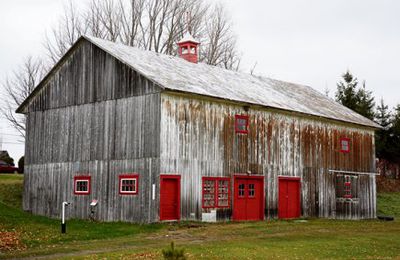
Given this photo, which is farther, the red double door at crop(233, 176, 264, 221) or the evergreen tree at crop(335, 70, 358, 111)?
the evergreen tree at crop(335, 70, 358, 111)

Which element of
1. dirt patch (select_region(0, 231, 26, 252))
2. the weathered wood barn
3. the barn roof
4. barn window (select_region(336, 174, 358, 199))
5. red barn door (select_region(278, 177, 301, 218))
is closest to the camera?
dirt patch (select_region(0, 231, 26, 252))

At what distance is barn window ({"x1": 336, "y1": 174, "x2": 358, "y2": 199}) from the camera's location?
115ft

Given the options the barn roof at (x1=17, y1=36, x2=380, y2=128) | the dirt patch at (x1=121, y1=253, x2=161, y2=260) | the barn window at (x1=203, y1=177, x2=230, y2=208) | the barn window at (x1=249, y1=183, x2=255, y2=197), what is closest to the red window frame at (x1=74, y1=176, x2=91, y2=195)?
the barn window at (x1=203, y1=177, x2=230, y2=208)


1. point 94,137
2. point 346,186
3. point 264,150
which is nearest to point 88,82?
point 94,137

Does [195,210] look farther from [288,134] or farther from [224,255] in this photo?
[224,255]

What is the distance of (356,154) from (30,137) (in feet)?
62.5

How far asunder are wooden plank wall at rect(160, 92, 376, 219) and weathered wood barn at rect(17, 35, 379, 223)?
5cm

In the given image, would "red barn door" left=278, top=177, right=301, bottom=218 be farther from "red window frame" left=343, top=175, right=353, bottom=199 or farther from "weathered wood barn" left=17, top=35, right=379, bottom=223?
"red window frame" left=343, top=175, right=353, bottom=199

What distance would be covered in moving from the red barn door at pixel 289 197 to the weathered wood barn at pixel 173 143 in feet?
0.20

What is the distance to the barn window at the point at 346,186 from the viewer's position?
35.2 meters

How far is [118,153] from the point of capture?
2742 cm

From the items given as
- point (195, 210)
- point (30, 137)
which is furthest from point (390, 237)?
point (30, 137)

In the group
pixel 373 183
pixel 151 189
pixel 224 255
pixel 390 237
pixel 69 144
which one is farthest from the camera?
pixel 373 183

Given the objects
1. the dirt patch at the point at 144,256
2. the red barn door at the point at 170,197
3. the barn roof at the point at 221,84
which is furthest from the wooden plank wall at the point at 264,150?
the dirt patch at the point at 144,256
